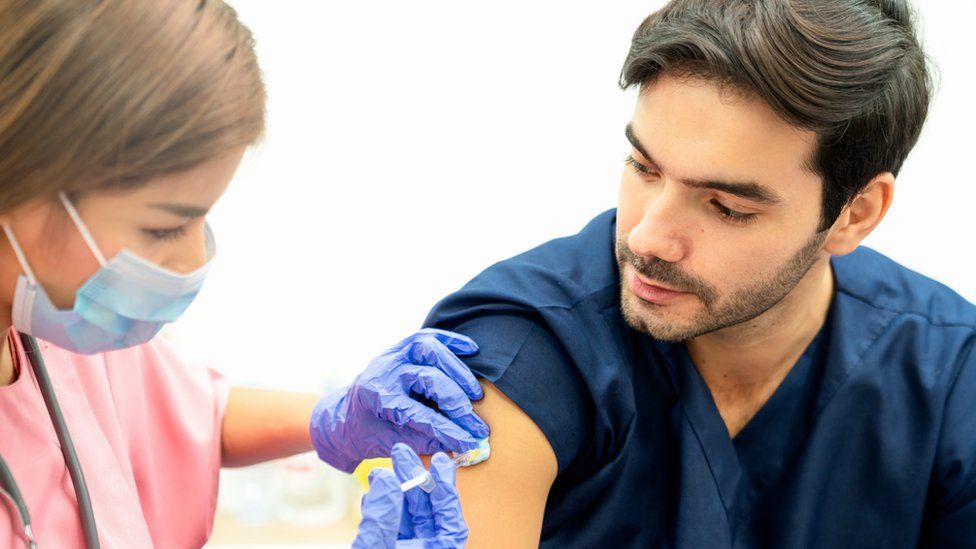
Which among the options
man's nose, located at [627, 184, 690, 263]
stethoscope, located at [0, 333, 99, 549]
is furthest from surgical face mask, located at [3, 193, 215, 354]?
man's nose, located at [627, 184, 690, 263]

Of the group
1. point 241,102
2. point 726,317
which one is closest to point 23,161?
point 241,102

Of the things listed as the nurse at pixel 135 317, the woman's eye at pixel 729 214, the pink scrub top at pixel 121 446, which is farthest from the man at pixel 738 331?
the pink scrub top at pixel 121 446

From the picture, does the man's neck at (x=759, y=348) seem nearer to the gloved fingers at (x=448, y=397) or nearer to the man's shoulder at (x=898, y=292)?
the man's shoulder at (x=898, y=292)

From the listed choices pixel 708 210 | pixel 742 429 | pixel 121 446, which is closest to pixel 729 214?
pixel 708 210

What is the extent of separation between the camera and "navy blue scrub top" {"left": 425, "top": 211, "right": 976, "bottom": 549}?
4.21ft

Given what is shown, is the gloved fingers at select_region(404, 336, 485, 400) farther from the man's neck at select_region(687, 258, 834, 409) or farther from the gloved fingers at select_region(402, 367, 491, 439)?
the man's neck at select_region(687, 258, 834, 409)

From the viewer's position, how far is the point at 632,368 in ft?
4.49

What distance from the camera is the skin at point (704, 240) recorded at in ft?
3.84

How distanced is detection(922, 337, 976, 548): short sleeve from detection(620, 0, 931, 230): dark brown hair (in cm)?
31

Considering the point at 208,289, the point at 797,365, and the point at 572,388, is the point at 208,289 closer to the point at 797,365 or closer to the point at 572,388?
the point at 572,388

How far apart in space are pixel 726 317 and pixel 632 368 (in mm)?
149

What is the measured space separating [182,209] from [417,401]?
0.39m

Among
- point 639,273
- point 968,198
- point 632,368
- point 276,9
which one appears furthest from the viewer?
point 968,198

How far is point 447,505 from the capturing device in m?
1.04
